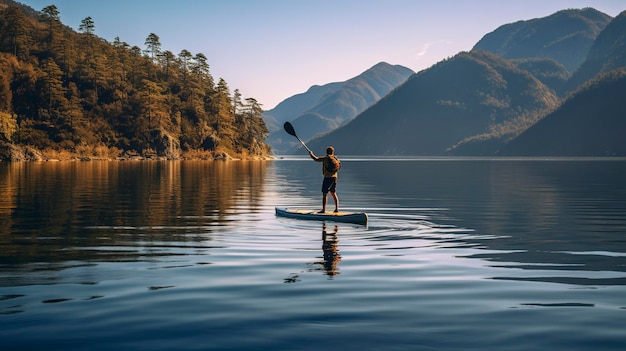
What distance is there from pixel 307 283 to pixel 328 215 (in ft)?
44.7

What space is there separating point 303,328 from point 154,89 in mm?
175761

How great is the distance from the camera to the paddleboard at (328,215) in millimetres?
25720

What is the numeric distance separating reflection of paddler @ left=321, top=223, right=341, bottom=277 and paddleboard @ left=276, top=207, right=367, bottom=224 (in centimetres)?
199

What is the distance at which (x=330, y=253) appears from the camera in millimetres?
17938

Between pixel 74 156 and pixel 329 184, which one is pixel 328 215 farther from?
Answer: pixel 74 156

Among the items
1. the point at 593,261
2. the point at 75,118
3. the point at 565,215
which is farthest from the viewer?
the point at 75,118

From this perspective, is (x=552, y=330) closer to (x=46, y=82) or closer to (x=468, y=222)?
(x=468, y=222)

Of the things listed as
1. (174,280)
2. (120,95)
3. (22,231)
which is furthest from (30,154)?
(174,280)

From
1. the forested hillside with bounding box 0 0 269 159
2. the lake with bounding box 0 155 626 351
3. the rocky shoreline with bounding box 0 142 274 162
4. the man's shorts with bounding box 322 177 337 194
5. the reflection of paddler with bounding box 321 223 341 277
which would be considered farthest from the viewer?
the forested hillside with bounding box 0 0 269 159

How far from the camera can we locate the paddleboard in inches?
1013

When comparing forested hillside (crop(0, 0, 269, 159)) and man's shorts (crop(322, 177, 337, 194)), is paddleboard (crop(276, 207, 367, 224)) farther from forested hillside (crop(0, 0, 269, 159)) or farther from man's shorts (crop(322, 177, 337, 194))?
forested hillside (crop(0, 0, 269, 159))

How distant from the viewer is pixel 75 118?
519ft

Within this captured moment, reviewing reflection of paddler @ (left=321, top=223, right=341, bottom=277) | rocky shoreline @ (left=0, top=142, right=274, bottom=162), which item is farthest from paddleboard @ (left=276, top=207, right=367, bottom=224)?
rocky shoreline @ (left=0, top=142, right=274, bottom=162)

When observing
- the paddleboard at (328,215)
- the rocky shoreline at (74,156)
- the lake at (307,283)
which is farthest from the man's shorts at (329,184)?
the rocky shoreline at (74,156)
